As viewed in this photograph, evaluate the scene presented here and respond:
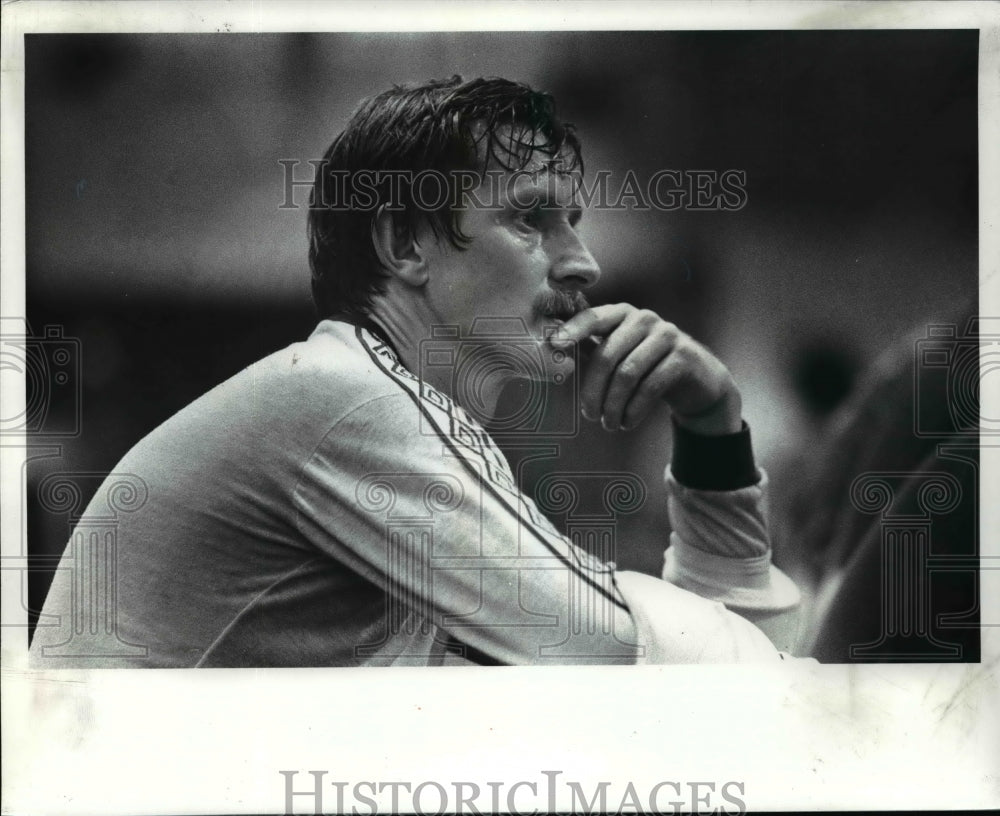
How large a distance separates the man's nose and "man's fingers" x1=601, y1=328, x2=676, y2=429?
24 centimetres

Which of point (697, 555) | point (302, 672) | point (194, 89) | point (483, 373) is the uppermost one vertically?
point (194, 89)

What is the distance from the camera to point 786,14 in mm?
2924

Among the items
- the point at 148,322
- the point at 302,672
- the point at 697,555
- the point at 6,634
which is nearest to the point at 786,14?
the point at 697,555

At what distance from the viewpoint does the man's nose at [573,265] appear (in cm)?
289

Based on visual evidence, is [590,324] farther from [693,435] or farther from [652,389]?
[693,435]

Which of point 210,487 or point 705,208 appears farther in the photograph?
point 705,208

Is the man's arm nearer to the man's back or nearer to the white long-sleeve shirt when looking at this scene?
the white long-sleeve shirt

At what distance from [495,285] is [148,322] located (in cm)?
98

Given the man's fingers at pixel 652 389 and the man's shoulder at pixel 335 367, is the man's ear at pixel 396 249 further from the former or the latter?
the man's fingers at pixel 652 389

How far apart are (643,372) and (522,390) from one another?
1.13 ft

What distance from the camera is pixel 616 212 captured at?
2.91m

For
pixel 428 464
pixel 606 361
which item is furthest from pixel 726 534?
pixel 428 464

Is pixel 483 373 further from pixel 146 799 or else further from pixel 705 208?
pixel 146 799

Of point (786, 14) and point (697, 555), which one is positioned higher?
point (786, 14)
